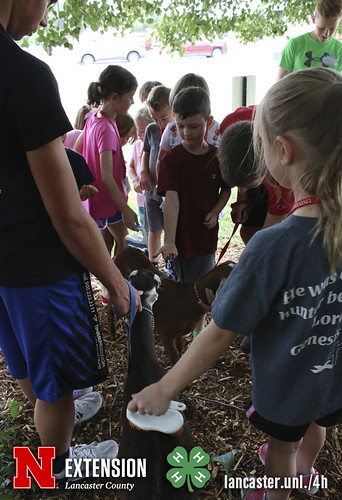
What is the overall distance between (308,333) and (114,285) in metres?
0.82

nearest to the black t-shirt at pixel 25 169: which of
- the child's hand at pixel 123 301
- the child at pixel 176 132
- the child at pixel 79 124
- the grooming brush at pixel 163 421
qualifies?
the child's hand at pixel 123 301

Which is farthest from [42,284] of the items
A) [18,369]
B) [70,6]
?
[70,6]

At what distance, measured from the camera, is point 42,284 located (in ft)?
4.84

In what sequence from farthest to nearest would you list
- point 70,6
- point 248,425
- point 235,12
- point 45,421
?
point 235,12
point 70,6
point 248,425
point 45,421

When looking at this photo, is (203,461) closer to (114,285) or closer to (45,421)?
(45,421)

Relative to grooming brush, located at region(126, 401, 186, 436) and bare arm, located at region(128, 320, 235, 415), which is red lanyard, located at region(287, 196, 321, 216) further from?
grooming brush, located at region(126, 401, 186, 436)

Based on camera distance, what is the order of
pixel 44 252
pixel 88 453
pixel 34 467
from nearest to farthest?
pixel 44 252 → pixel 34 467 → pixel 88 453

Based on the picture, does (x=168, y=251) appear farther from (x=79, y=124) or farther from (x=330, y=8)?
(x=330, y=8)

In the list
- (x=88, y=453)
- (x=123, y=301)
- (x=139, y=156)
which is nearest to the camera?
(x=123, y=301)

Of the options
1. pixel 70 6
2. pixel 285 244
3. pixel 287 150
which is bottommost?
pixel 285 244

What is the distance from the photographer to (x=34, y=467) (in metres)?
1.91

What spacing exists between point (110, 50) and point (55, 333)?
19.5 meters

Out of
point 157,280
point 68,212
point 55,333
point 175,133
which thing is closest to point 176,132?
point 175,133

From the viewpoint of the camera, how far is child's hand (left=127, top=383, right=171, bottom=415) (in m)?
1.23
